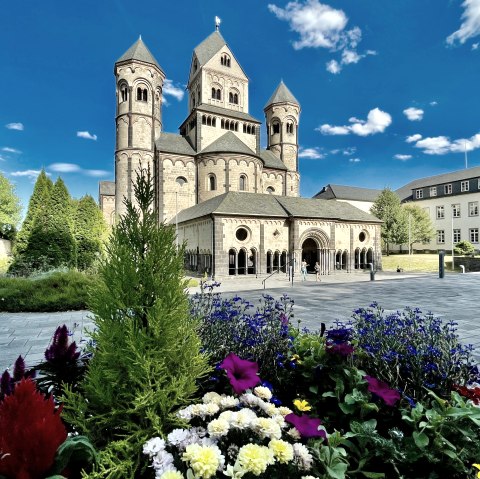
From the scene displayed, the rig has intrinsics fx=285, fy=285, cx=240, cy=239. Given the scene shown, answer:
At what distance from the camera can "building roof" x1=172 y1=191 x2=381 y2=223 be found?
25058 millimetres

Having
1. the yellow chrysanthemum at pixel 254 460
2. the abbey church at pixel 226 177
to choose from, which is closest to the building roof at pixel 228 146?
the abbey church at pixel 226 177

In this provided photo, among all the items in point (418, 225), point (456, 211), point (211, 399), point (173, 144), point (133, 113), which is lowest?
point (211, 399)

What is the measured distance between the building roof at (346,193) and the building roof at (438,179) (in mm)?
6333

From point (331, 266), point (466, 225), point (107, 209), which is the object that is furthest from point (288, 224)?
point (466, 225)

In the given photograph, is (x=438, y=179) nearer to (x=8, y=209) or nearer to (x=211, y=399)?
(x=211, y=399)

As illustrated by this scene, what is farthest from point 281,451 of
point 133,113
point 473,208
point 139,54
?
point 473,208

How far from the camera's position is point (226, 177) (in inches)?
1393

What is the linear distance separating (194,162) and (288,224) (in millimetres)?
17385

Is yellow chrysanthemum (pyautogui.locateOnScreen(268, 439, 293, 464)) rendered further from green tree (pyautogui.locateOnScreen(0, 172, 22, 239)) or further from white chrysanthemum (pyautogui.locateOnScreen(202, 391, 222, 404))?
green tree (pyautogui.locateOnScreen(0, 172, 22, 239))

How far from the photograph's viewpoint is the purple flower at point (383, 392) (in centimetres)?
233

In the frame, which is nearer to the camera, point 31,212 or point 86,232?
point 31,212

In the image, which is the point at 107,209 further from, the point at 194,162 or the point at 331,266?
the point at 331,266

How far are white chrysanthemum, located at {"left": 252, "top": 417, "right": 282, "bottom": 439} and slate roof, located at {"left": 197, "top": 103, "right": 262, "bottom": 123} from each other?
41.5 m

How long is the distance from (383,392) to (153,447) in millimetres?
1854
